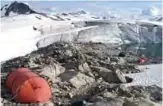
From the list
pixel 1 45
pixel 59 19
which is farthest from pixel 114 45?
pixel 1 45

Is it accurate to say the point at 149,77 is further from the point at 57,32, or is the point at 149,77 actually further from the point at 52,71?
the point at 57,32

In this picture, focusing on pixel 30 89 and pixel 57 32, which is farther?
pixel 57 32

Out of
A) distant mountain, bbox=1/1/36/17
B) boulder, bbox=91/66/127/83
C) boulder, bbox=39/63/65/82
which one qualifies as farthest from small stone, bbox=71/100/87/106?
distant mountain, bbox=1/1/36/17

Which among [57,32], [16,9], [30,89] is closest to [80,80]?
[30,89]

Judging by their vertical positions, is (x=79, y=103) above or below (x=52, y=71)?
above

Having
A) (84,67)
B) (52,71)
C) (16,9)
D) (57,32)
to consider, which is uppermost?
(52,71)

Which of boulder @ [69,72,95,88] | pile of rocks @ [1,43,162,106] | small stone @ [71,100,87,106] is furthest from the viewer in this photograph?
boulder @ [69,72,95,88]

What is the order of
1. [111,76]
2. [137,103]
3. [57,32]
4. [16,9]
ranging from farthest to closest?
[16,9]
[57,32]
[111,76]
[137,103]

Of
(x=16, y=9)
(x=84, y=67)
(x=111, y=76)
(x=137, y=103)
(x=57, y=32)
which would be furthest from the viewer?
(x=16, y=9)

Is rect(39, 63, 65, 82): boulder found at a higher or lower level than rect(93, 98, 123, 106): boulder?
lower

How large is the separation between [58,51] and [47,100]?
6596 millimetres

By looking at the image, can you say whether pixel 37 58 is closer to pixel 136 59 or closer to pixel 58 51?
pixel 58 51

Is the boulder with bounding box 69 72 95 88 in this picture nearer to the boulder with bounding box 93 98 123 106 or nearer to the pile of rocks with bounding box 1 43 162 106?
the pile of rocks with bounding box 1 43 162 106

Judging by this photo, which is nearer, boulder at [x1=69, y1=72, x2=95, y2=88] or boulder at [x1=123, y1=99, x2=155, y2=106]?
boulder at [x1=123, y1=99, x2=155, y2=106]
